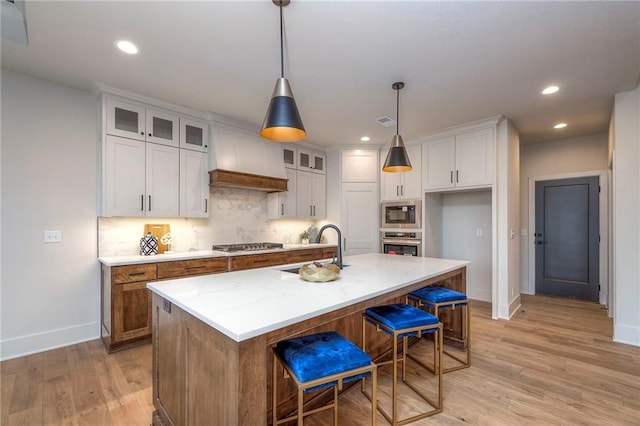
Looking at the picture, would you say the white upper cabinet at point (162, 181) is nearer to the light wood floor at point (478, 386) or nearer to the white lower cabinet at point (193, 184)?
the white lower cabinet at point (193, 184)


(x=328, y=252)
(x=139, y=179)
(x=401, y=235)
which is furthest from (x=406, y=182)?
(x=139, y=179)

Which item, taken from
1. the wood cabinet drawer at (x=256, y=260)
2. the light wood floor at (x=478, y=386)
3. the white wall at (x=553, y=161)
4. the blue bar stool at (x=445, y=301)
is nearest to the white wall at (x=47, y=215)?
the light wood floor at (x=478, y=386)

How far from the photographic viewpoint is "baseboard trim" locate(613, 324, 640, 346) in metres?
3.02

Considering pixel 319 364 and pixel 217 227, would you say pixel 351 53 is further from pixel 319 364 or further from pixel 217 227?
pixel 217 227

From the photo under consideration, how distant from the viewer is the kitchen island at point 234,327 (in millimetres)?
1122

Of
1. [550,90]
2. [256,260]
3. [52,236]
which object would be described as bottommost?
[256,260]

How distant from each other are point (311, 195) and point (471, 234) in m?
2.70

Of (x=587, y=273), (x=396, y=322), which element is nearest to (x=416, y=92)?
(x=396, y=322)

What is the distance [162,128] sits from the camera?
336 cm

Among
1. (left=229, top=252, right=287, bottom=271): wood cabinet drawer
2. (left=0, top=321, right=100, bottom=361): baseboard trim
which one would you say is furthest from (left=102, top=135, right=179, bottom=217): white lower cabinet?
(left=0, top=321, right=100, bottom=361): baseboard trim

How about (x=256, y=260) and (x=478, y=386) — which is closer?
(x=478, y=386)

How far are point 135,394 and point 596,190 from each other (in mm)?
6316

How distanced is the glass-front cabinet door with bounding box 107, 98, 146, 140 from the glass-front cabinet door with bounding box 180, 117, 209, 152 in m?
0.43

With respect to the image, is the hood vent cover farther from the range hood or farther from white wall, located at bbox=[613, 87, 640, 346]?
white wall, located at bbox=[613, 87, 640, 346]
